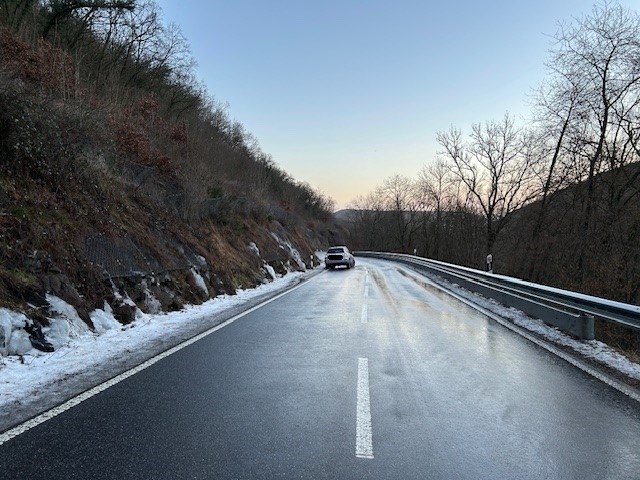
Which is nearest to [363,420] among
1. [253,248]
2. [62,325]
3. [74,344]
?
[74,344]

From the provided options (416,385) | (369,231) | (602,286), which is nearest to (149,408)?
(416,385)

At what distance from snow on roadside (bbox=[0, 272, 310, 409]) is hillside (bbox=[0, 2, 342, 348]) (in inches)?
11.0

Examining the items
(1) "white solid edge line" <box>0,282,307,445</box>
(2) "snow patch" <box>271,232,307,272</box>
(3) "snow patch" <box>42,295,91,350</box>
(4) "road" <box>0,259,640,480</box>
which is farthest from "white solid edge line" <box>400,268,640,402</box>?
(2) "snow patch" <box>271,232,307,272</box>

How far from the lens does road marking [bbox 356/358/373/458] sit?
12.5 ft

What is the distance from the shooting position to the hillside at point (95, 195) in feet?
27.5

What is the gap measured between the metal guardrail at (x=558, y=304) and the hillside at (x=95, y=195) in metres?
8.67

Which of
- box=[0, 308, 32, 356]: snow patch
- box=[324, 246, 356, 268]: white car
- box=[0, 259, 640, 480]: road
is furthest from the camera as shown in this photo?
box=[324, 246, 356, 268]: white car

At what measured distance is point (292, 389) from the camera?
5.37 metres

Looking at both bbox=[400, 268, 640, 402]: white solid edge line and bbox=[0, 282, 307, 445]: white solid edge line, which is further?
bbox=[400, 268, 640, 402]: white solid edge line

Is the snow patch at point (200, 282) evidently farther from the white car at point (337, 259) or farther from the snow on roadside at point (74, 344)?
the white car at point (337, 259)

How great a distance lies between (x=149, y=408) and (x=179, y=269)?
842cm

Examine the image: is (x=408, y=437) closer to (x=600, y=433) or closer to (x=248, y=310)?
(x=600, y=433)

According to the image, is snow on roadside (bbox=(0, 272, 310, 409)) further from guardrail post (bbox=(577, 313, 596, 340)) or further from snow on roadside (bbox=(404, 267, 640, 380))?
guardrail post (bbox=(577, 313, 596, 340))

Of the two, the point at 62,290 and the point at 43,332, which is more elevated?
the point at 62,290
